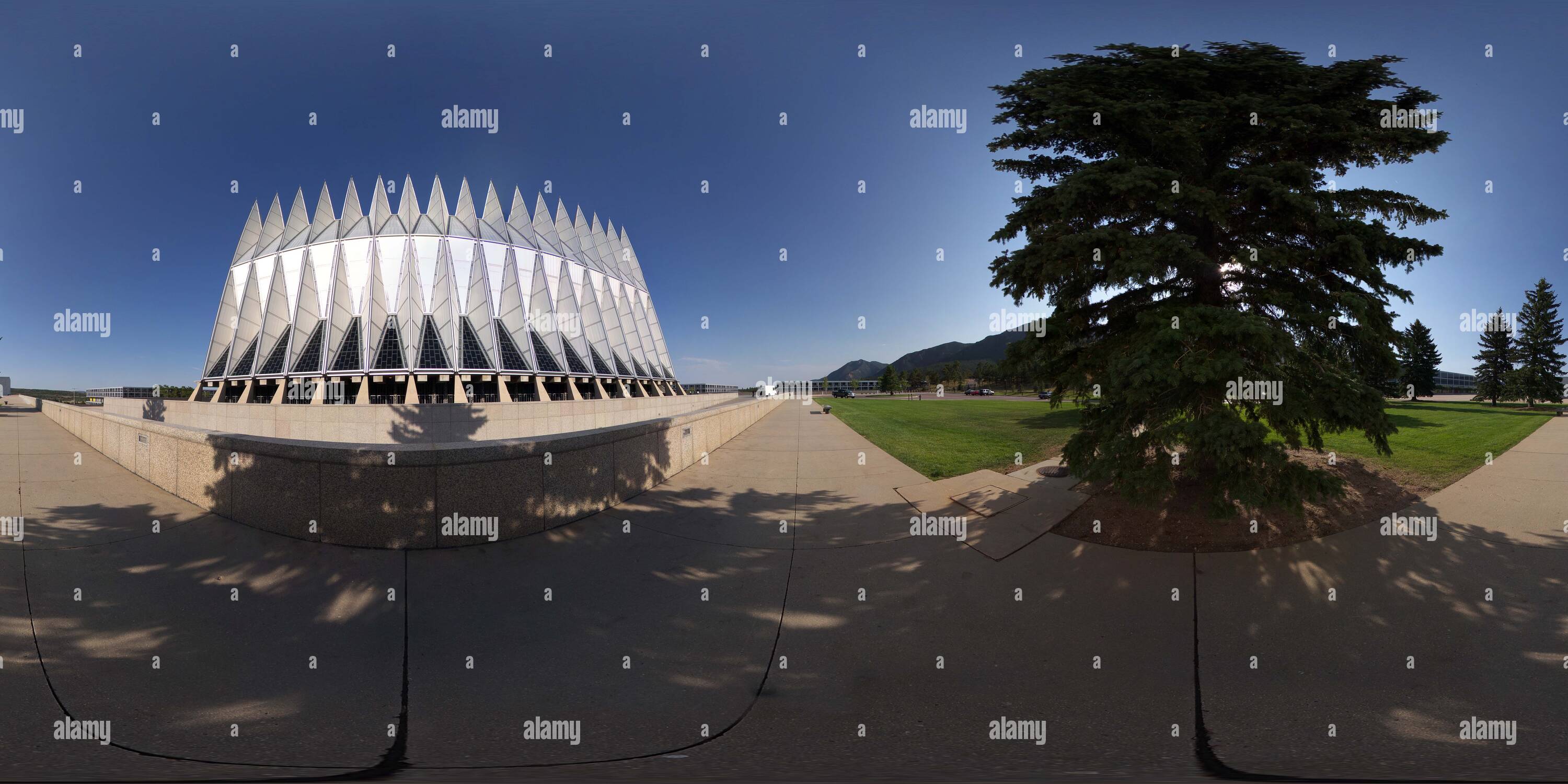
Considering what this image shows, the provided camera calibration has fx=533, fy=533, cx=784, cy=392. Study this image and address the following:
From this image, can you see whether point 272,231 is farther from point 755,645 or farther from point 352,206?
point 755,645

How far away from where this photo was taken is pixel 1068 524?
6230 millimetres

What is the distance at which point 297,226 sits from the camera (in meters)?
46.1

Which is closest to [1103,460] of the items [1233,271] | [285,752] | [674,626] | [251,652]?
[1233,271]

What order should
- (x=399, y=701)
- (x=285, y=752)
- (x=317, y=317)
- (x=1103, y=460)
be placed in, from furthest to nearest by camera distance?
(x=317, y=317), (x=1103, y=460), (x=399, y=701), (x=285, y=752)

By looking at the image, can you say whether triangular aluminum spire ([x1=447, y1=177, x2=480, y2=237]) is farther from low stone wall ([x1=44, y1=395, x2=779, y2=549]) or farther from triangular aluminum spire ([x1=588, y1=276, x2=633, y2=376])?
low stone wall ([x1=44, y1=395, x2=779, y2=549])

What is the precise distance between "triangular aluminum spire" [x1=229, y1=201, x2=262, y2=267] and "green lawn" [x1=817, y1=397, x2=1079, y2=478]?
5529 centimetres

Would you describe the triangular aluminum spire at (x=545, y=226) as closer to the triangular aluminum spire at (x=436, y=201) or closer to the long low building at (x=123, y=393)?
the triangular aluminum spire at (x=436, y=201)

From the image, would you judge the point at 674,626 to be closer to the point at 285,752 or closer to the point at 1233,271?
the point at 285,752

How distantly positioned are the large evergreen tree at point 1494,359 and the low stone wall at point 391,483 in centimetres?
5139

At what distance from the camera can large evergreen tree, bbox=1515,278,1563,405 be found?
27734 mm

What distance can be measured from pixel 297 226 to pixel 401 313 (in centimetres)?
1822

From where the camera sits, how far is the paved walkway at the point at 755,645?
10.4 feet

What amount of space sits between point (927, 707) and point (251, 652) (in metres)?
4.66

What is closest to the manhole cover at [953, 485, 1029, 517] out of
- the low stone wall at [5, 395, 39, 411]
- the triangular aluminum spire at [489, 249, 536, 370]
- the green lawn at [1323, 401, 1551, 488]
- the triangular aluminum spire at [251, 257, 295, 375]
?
the green lawn at [1323, 401, 1551, 488]
